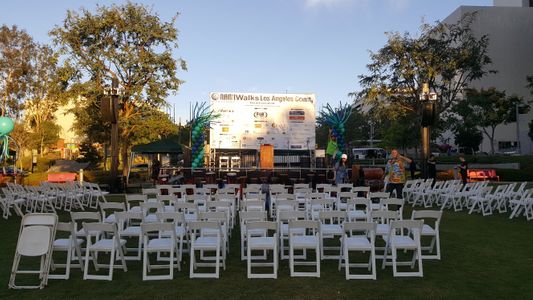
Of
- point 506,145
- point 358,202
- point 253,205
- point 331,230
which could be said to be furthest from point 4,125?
point 506,145

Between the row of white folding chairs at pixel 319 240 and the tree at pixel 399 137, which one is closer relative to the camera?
the row of white folding chairs at pixel 319 240

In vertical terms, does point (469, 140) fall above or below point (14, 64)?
below

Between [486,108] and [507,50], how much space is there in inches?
703

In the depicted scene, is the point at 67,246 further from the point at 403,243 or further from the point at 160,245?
the point at 403,243

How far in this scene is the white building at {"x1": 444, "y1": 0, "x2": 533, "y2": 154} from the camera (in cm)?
4781

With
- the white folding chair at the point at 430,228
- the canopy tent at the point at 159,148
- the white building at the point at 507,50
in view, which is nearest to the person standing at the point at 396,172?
the white folding chair at the point at 430,228

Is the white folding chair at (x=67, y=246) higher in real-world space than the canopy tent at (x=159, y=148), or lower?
lower

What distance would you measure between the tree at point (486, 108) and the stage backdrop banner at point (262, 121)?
691 inches

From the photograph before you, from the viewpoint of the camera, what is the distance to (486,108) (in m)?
35.0

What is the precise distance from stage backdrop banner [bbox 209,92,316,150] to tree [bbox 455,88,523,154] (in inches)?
691

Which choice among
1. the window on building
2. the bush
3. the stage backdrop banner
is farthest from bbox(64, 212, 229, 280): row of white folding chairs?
the window on building

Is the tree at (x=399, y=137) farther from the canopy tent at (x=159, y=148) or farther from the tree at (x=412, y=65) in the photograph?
the canopy tent at (x=159, y=148)

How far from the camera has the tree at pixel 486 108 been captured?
33719 millimetres

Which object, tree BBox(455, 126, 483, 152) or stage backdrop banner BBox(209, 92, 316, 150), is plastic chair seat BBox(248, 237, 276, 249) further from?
tree BBox(455, 126, 483, 152)
